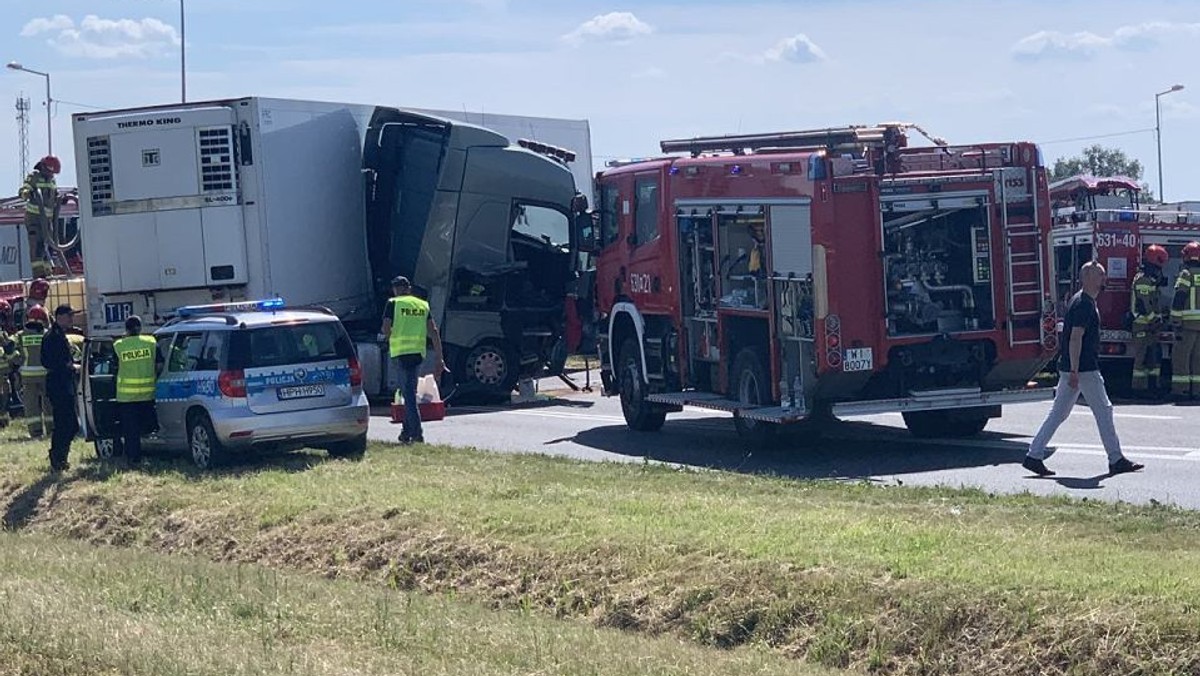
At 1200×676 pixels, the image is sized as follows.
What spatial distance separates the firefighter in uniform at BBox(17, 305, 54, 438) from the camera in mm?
20688

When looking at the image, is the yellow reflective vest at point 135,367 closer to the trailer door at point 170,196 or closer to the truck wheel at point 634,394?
the truck wheel at point 634,394

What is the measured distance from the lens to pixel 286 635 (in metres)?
10.0

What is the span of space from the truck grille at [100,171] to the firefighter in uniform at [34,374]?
2.71 meters

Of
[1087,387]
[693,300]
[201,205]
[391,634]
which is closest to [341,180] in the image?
[201,205]

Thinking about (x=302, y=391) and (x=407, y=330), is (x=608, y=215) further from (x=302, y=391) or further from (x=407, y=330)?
(x=302, y=391)

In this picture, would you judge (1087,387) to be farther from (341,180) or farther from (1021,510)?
(341,180)

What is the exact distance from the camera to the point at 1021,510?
481 inches

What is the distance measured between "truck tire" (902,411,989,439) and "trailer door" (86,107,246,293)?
9.45 m

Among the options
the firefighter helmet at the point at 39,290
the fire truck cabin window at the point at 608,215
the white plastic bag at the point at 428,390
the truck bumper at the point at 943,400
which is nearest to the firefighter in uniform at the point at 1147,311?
the truck bumper at the point at 943,400

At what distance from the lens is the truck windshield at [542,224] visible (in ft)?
80.1

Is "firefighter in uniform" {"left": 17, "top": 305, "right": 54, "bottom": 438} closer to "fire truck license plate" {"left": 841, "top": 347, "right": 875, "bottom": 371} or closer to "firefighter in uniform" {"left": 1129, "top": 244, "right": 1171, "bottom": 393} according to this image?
"fire truck license plate" {"left": 841, "top": 347, "right": 875, "bottom": 371}

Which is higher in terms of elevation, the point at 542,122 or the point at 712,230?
the point at 542,122

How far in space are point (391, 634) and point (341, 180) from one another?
14.9 metres

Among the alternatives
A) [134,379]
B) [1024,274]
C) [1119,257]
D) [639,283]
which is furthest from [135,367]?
[1119,257]
